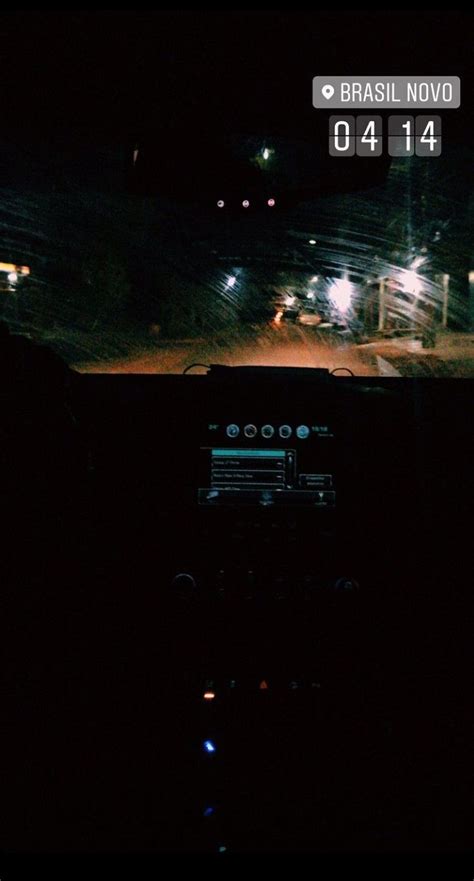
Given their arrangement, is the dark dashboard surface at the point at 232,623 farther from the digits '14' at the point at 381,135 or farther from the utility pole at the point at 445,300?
the digits '14' at the point at 381,135

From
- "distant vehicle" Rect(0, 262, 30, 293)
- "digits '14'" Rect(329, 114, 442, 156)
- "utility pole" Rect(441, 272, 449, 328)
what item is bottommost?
"utility pole" Rect(441, 272, 449, 328)

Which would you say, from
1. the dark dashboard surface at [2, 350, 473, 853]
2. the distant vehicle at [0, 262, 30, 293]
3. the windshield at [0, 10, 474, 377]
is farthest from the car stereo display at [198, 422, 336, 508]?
the distant vehicle at [0, 262, 30, 293]

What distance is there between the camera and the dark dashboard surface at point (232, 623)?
5.74 ft

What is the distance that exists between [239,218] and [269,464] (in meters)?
0.89

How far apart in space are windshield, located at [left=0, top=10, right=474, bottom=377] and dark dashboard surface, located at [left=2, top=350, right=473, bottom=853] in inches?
15.3

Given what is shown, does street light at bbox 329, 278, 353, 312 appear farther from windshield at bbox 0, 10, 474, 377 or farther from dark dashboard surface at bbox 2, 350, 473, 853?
dark dashboard surface at bbox 2, 350, 473, 853

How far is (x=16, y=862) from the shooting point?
1748 millimetres

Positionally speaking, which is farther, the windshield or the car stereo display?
the windshield

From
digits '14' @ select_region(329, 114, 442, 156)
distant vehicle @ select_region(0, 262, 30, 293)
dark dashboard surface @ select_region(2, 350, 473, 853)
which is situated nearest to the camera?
dark dashboard surface @ select_region(2, 350, 473, 853)

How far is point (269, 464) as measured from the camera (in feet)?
5.79

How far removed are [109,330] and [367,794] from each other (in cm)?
152

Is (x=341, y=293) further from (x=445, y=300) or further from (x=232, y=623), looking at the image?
(x=232, y=623)

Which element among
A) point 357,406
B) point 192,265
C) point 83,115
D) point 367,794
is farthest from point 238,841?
point 83,115

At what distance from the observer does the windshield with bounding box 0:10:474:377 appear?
2.12 meters
